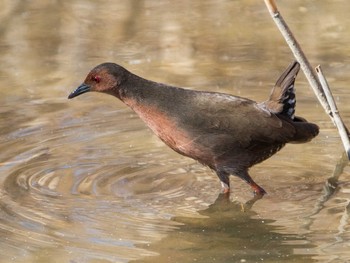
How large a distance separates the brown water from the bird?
31 centimetres

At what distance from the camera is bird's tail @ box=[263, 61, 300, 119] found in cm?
770

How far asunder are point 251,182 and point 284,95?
2.22 ft

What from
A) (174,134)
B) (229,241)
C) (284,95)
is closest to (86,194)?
(174,134)

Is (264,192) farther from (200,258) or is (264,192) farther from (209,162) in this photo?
(200,258)

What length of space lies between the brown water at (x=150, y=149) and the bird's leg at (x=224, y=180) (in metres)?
0.10

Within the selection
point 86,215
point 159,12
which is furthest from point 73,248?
point 159,12

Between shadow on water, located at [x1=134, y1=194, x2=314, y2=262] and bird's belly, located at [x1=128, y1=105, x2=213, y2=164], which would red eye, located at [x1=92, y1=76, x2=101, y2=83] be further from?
shadow on water, located at [x1=134, y1=194, x2=314, y2=262]

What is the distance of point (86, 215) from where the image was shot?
7152 mm

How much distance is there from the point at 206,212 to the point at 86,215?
0.84 meters

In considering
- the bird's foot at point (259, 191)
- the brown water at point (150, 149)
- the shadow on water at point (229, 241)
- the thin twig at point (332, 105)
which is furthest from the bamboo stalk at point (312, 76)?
the shadow on water at point (229, 241)

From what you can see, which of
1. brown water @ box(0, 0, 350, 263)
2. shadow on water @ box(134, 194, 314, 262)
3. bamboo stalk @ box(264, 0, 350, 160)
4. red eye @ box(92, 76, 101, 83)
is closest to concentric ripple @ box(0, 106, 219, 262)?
brown water @ box(0, 0, 350, 263)

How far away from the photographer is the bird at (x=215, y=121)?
7.41 metres

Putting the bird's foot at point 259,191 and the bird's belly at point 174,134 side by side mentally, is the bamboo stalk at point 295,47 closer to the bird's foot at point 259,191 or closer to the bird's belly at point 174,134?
the bird's foot at point 259,191

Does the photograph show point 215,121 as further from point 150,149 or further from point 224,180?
point 150,149
